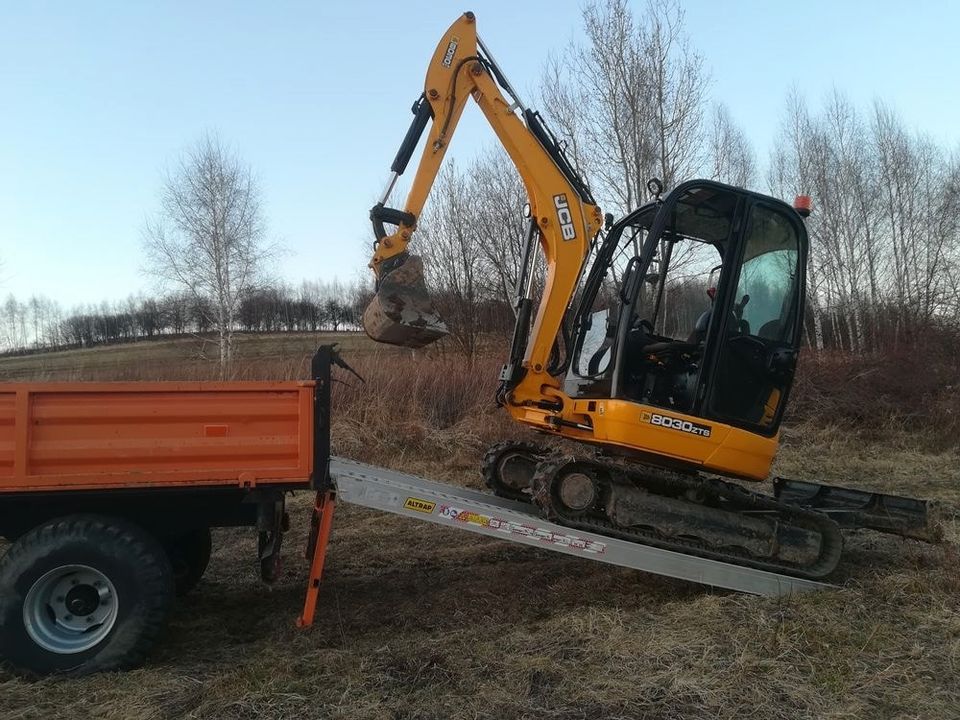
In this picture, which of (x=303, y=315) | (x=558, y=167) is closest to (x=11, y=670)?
(x=558, y=167)

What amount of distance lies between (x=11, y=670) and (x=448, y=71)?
4853 mm

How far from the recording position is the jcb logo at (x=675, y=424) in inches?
187

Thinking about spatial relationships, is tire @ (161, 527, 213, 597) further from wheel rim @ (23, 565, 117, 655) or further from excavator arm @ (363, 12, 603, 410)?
excavator arm @ (363, 12, 603, 410)

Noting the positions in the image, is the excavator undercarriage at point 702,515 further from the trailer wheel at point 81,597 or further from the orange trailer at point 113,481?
the trailer wheel at point 81,597

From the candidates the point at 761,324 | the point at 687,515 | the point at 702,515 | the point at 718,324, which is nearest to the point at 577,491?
the point at 687,515

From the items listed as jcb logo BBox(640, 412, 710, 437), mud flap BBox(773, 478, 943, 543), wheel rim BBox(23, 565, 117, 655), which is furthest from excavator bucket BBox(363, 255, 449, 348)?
mud flap BBox(773, 478, 943, 543)

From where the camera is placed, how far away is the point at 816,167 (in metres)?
23.6

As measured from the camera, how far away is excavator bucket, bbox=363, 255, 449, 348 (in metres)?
5.05

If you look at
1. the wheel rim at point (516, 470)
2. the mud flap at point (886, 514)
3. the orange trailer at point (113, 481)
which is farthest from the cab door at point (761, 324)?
the orange trailer at point (113, 481)

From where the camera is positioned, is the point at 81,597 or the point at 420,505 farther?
the point at 420,505

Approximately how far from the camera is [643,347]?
5.17 metres

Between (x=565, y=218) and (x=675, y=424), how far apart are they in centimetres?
184

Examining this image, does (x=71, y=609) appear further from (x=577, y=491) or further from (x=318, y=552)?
(x=577, y=491)

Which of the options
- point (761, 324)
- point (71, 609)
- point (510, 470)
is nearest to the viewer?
point (71, 609)
